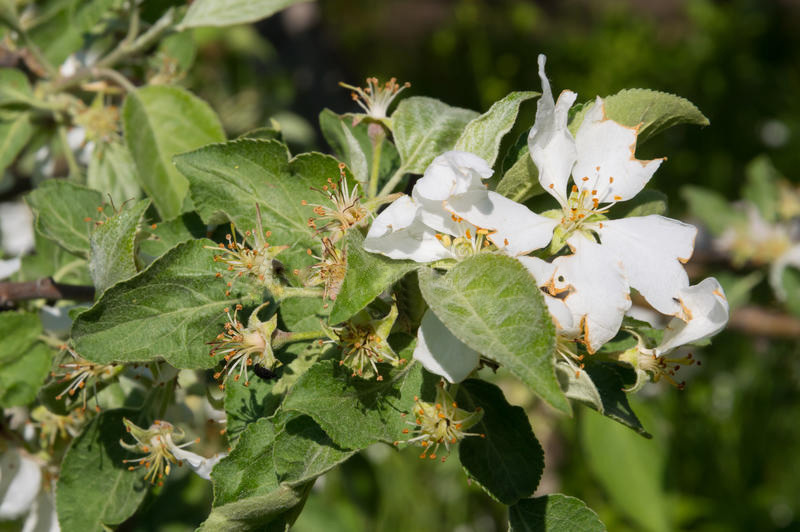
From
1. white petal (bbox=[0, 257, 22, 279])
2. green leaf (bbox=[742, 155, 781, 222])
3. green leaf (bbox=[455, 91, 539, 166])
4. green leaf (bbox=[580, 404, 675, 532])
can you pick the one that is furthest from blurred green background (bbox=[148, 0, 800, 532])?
green leaf (bbox=[455, 91, 539, 166])

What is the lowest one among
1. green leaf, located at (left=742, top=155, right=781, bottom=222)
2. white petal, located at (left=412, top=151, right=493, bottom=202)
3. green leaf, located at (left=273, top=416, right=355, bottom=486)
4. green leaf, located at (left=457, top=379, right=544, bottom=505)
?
green leaf, located at (left=742, top=155, right=781, bottom=222)

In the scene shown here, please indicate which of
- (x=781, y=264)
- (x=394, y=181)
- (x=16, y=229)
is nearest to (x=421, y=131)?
(x=394, y=181)

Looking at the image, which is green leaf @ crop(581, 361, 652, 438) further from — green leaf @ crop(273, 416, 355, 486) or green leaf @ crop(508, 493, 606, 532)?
green leaf @ crop(273, 416, 355, 486)

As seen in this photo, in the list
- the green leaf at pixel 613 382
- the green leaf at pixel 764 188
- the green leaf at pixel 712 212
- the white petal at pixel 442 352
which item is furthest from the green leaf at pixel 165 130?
the green leaf at pixel 764 188

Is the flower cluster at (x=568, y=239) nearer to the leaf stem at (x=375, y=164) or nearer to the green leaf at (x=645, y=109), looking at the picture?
the green leaf at (x=645, y=109)

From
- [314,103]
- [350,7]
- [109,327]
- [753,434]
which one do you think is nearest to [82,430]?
[109,327]

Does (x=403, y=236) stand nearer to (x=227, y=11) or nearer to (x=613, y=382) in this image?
(x=613, y=382)

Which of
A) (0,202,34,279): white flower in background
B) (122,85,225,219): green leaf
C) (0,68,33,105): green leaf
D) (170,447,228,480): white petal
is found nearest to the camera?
(170,447,228,480): white petal
